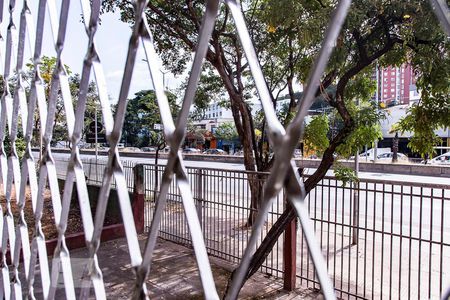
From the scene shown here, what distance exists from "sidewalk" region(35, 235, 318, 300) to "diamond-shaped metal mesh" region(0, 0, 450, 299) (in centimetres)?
264

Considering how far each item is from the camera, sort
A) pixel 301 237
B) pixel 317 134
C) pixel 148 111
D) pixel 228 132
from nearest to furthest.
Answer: pixel 317 134 < pixel 301 237 < pixel 148 111 < pixel 228 132

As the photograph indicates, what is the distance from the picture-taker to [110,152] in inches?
40.3

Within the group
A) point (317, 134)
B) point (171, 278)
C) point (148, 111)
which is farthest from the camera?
point (148, 111)

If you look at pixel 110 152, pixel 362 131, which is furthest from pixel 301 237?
pixel 110 152

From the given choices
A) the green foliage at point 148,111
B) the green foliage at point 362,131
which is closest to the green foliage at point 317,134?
the green foliage at point 362,131

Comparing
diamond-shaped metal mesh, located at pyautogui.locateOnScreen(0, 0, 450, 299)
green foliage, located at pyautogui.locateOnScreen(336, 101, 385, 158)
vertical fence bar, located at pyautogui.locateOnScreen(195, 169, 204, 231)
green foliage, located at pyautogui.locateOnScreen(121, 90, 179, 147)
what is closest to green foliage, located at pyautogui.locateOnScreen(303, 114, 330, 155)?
green foliage, located at pyautogui.locateOnScreen(336, 101, 385, 158)

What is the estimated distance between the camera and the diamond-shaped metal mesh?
66cm

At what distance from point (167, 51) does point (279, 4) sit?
5.76 meters

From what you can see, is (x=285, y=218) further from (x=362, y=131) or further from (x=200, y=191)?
(x=200, y=191)

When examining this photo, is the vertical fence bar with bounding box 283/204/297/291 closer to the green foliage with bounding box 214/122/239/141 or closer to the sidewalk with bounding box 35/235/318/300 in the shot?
the sidewalk with bounding box 35/235/318/300

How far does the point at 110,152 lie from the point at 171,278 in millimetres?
4370

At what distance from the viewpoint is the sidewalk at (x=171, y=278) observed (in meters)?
4.50

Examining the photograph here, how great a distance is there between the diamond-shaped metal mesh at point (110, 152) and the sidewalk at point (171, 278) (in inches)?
104


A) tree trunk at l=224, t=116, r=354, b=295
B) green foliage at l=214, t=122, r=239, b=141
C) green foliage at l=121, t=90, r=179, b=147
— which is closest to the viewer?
tree trunk at l=224, t=116, r=354, b=295
